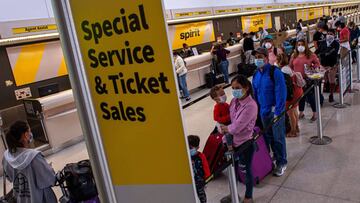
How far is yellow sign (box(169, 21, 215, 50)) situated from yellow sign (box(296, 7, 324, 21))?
41.0 feet

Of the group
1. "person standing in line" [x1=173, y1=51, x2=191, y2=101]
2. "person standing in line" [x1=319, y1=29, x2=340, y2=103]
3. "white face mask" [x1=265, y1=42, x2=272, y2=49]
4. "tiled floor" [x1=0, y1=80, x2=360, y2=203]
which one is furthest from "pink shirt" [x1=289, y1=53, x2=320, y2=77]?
"person standing in line" [x1=173, y1=51, x2=191, y2=101]

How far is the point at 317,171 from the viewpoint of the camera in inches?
160

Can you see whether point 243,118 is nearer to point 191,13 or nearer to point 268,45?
point 268,45

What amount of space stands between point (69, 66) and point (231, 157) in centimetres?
179

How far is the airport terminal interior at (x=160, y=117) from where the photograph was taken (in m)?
1.21

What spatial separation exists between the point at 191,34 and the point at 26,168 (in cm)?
1008

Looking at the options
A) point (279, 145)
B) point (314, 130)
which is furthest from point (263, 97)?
point (314, 130)

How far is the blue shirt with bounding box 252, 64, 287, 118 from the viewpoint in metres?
3.84

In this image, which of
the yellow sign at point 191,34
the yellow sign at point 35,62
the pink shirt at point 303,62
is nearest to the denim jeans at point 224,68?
the yellow sign at point 191,34

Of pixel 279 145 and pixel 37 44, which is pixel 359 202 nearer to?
pixel 279 145

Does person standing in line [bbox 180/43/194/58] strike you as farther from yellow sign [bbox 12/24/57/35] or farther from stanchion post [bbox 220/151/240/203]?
stanchion post [bbox 220/151/240/203]

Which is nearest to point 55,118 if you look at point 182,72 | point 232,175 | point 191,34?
point 182,72

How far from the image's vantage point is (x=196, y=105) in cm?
872

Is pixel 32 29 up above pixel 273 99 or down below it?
above
